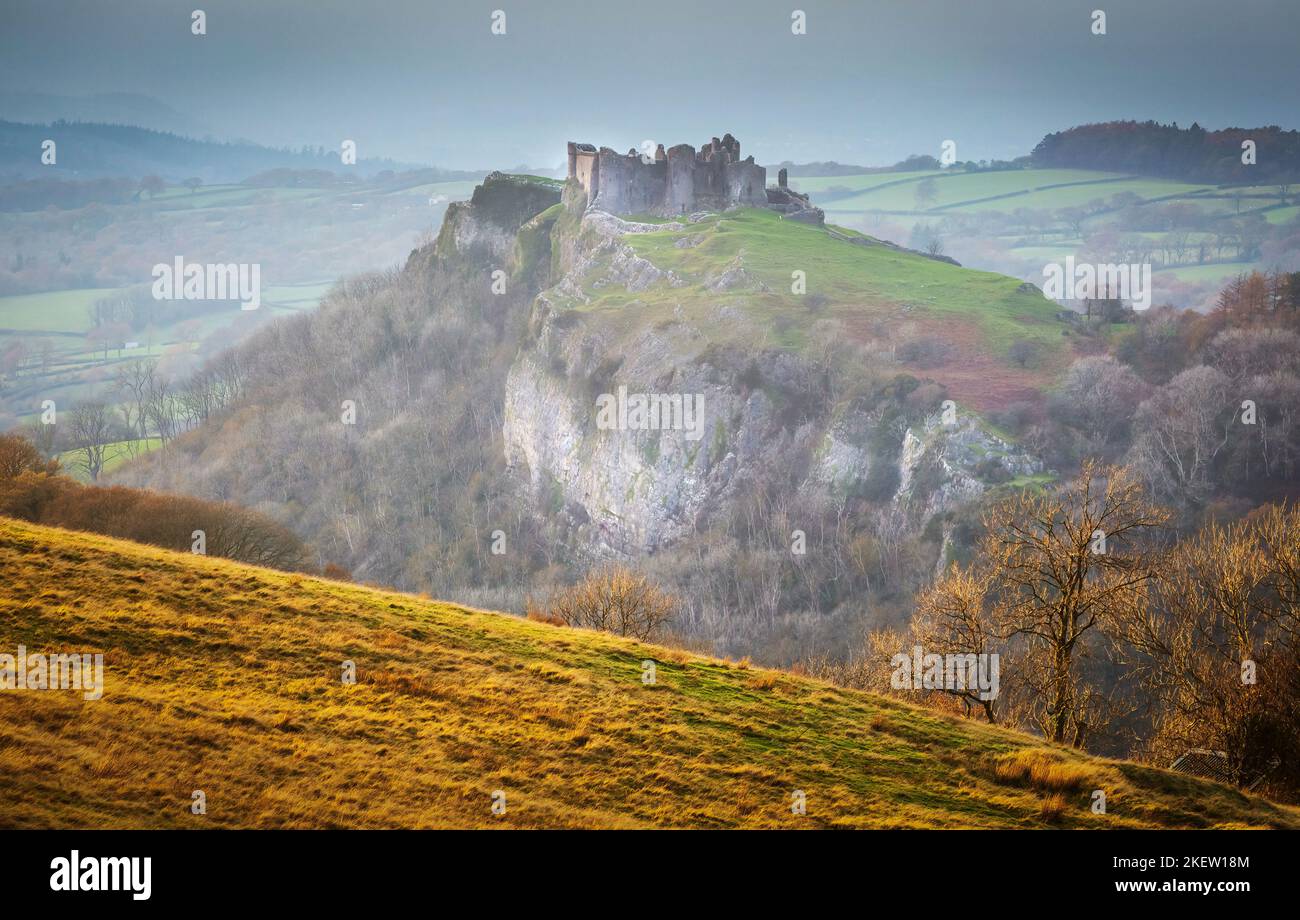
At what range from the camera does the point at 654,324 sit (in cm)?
11544

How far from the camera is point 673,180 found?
5300 inches

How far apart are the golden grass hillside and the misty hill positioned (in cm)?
5875

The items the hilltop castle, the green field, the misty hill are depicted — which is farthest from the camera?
the green field

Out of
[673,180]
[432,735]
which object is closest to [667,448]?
[673,180]

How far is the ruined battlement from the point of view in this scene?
134250 mm

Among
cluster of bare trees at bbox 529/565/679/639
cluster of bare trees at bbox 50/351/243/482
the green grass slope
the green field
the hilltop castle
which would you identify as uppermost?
the hilltop castle

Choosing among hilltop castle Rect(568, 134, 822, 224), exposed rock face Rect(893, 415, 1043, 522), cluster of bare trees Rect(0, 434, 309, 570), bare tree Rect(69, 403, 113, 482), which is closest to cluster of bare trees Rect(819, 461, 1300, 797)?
cluster of bare trees Rect(0, 434, 309, 570)

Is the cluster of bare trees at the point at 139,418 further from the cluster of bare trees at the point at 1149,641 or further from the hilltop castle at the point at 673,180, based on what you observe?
the cluster of bare trees at the point at 1149,641

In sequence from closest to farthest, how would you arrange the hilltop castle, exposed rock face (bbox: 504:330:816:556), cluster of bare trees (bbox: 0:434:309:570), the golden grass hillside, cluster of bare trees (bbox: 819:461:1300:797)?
1. the golden grass hillside
2. cluster of bare trees (bbox: 819:461:1300:797)
3. cluster of bare trees (bbox: 0:434:309:570)
4. exposed rock face (bbox: 504:330:816:556)
5. the hilltop castle

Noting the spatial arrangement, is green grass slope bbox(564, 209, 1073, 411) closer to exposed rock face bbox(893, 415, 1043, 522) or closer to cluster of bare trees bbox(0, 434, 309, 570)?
exposed rock face bbox(893, 415, 1043, 522)

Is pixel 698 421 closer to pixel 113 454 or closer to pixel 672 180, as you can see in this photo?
pixel 672 180
